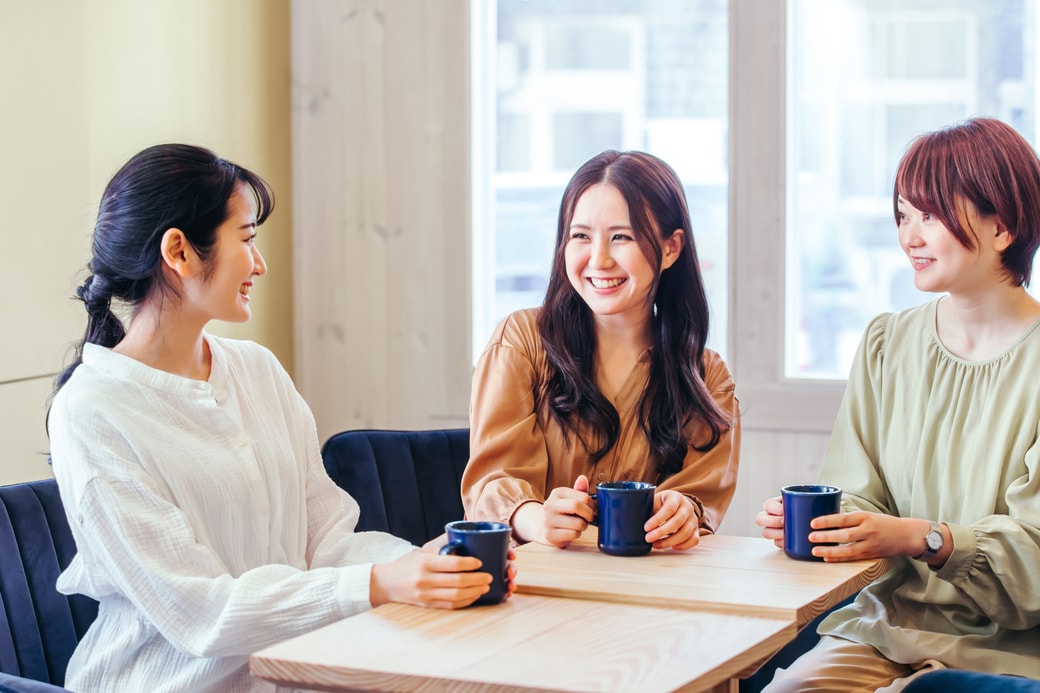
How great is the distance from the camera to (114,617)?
1.59 m

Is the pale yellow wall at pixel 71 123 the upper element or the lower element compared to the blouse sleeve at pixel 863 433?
upper

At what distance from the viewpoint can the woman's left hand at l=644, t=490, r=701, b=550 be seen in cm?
159

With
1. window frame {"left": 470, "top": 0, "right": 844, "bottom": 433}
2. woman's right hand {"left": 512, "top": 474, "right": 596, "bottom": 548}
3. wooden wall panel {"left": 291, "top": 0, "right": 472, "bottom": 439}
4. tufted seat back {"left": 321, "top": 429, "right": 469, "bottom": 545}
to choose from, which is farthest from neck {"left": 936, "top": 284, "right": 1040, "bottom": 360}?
wooden wall panel {"left": 291, "top": 0, "right": 472, "bottom": 439}

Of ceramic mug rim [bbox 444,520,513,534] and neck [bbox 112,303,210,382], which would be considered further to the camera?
neck [bbox 112,303,210,382]

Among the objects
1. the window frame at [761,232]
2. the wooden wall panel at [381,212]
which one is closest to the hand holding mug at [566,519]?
the window frame at [761,232]

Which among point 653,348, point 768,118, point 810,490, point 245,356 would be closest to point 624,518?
point 810,490

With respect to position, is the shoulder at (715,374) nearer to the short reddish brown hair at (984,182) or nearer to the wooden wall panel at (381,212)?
the short reddish brown hair at (984,182)

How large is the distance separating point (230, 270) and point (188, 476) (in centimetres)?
30

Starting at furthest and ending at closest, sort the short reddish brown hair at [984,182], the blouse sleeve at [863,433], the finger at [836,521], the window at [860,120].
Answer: the window at [860,120] → the blouse sleeve at [863,433] → the short reddish brown hair at [984,182] → the finger at [836,521]

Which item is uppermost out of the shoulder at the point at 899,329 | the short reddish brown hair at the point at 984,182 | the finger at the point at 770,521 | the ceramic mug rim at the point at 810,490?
the short reddish brown hair at the point at 984,182

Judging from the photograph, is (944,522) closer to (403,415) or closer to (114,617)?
(114,617)

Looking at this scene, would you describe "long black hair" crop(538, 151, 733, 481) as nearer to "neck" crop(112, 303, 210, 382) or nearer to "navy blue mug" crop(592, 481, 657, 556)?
"navy blue mug" crop(592, 481, 657, 556)

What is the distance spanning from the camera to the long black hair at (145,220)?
162cm

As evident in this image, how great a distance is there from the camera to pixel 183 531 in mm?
1501
